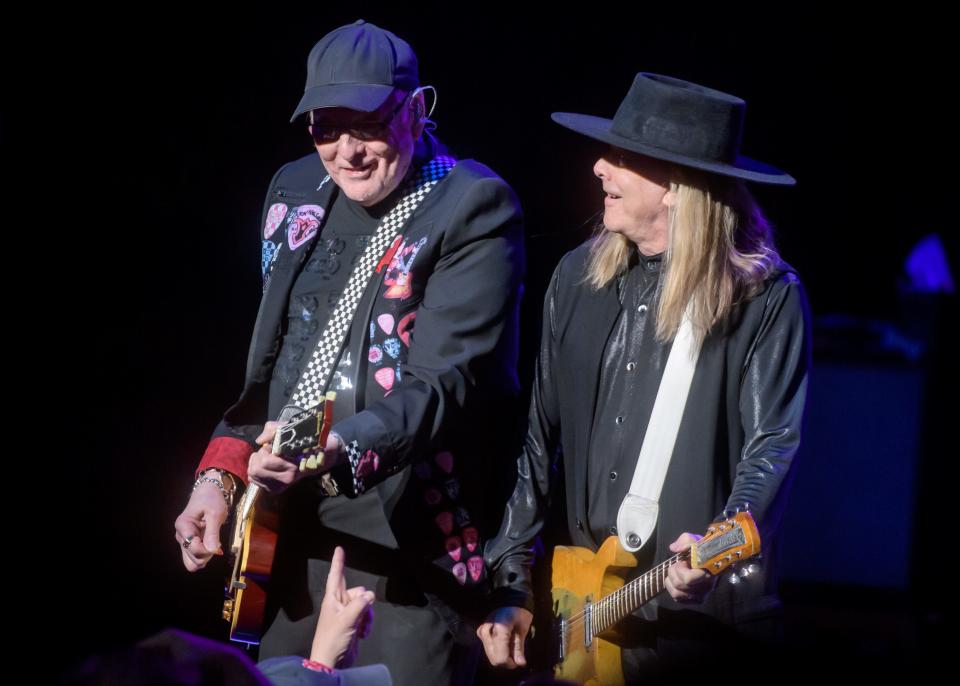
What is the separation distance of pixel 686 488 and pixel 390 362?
84 cm

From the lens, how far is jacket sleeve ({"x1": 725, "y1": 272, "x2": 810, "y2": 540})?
8.84 feet

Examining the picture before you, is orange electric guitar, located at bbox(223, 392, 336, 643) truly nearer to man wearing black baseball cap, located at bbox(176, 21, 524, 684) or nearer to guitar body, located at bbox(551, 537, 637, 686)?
man wearing black baseball cap, located at bbox(176, 21, 524, 684)

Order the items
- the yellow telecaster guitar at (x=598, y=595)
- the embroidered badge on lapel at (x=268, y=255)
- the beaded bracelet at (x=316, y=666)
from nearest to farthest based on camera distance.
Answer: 1. the beaded bracelet at (x=316, y=666)
2. the yellow telecaster guitar at (x=598, y=595)
3. the embroidered badge on lapel at (x=268, y=255)

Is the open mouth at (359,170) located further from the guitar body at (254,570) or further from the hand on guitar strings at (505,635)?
the hand on guitar strings at (505,635)

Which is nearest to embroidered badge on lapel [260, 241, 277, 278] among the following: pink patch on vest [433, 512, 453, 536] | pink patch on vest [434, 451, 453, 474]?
pink patch on vest [434, 451, 453, 474]

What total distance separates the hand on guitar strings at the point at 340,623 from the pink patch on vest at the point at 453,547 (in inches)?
17.6

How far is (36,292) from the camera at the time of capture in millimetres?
4656

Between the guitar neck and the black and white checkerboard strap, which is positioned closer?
the guitar neck

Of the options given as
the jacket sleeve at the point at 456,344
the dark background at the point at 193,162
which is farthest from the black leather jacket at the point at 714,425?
the dark background at the point at 193,162

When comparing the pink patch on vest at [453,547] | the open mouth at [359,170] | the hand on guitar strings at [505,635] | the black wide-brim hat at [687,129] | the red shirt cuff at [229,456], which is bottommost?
the hand on guitar strings at [505,635]

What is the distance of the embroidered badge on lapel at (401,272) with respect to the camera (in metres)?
2.92

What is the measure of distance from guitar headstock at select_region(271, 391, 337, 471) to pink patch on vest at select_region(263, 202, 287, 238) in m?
0.84

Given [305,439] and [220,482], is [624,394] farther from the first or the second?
[220,482]

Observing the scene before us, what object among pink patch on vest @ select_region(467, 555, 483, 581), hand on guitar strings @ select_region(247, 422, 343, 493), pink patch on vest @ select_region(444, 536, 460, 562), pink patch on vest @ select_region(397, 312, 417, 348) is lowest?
pink patch on vest @ select_region(467, 555, 483, 581)
